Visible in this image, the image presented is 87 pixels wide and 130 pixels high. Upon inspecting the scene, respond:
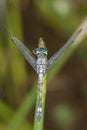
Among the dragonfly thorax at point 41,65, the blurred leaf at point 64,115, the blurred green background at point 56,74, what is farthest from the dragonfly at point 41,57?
the blurred leaf at point 64,115

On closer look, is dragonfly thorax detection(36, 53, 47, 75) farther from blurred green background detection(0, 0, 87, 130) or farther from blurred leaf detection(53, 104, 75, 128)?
blurred leaf detection(53, 104, 75, 128)

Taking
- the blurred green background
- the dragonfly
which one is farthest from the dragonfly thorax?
the blurred green background

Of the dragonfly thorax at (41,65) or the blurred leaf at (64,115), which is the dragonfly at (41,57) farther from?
the blurred leaf at (64,115)

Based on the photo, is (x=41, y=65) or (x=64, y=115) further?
(x=64, y=115)

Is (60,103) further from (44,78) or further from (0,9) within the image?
(44,78)

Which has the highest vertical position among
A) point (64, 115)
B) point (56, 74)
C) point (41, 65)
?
point (56, 74)

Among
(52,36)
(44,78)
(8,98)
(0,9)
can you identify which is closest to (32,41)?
(52,36)

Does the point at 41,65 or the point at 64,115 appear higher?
the point at 64,115

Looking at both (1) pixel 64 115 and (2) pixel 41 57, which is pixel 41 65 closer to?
(2) pixel 41 57

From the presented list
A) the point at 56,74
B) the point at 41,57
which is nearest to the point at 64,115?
the point at 56,74
